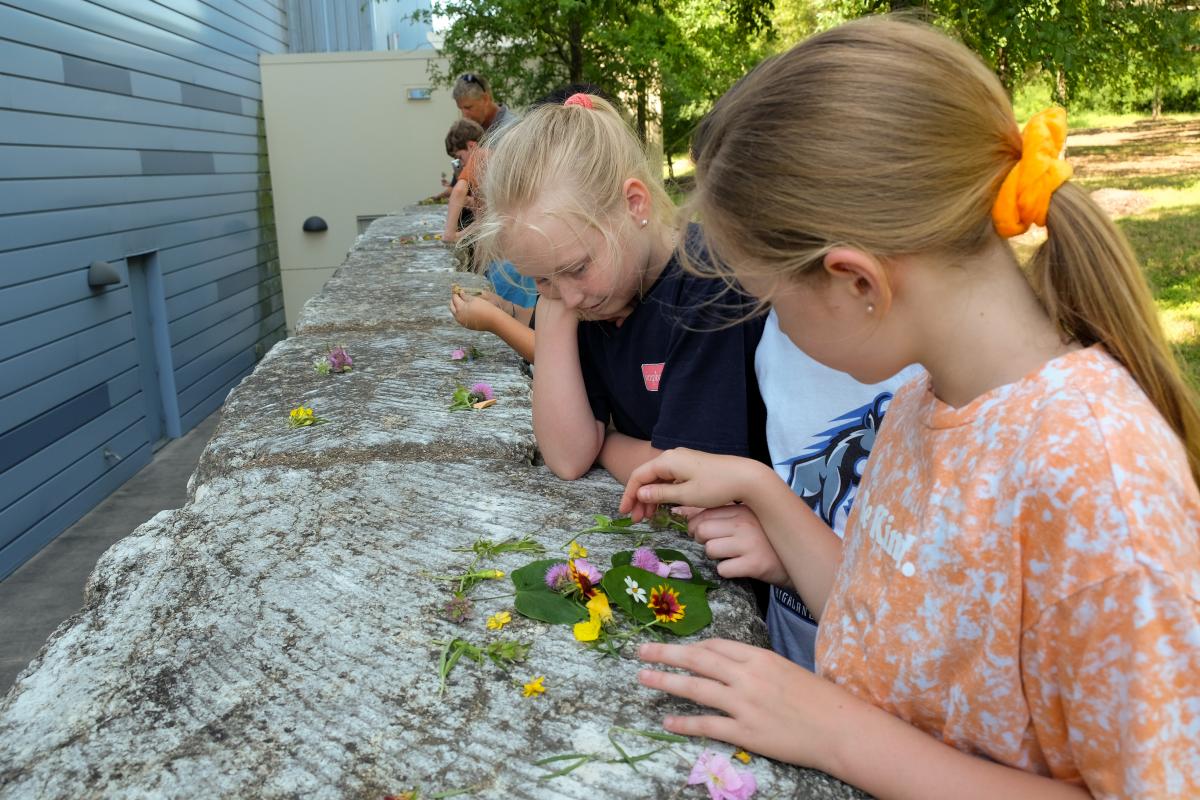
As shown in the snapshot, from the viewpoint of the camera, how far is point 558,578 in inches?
60.9

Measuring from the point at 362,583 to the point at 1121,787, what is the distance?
111 cm

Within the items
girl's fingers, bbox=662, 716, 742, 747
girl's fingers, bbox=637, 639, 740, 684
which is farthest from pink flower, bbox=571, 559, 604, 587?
girl's fingers, bbox=662, 716, 742, 747

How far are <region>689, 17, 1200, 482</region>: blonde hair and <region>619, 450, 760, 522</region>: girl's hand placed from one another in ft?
1.65

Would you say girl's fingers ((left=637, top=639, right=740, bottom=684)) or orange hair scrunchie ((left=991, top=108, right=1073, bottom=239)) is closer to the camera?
orange hair scrunchie ((left=991, top=108, right=1073, bottom=239))

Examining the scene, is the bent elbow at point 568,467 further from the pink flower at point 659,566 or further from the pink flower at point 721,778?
the pink flower at point 721,778

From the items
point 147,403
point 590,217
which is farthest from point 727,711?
point 147,403

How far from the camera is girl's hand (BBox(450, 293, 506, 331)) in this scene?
301cm

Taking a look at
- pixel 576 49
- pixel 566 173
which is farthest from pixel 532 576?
pixel 576 49

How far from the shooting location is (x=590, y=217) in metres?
2.08

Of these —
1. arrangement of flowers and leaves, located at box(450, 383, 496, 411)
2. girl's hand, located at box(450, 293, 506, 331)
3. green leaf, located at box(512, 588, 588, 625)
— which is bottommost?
green leaf, located at box(512, 588, 588, 625)

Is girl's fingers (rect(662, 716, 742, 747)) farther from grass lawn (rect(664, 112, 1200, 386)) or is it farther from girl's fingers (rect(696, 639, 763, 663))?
grass lawn (rect(664, 112, 1200, 386))

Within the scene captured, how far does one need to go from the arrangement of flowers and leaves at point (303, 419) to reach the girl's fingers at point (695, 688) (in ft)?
4.80

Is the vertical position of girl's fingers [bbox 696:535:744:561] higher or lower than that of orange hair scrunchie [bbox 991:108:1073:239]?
lower

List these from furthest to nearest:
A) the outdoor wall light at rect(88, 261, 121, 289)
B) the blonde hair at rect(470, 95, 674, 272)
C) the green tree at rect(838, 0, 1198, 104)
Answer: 1. the outdoor wall light at rect(88, 261, 121, 289)
2. the green tree at rect(838, 0, 1198, 104)
3. the blonde hair at rect(470, 95, 674, 272)
